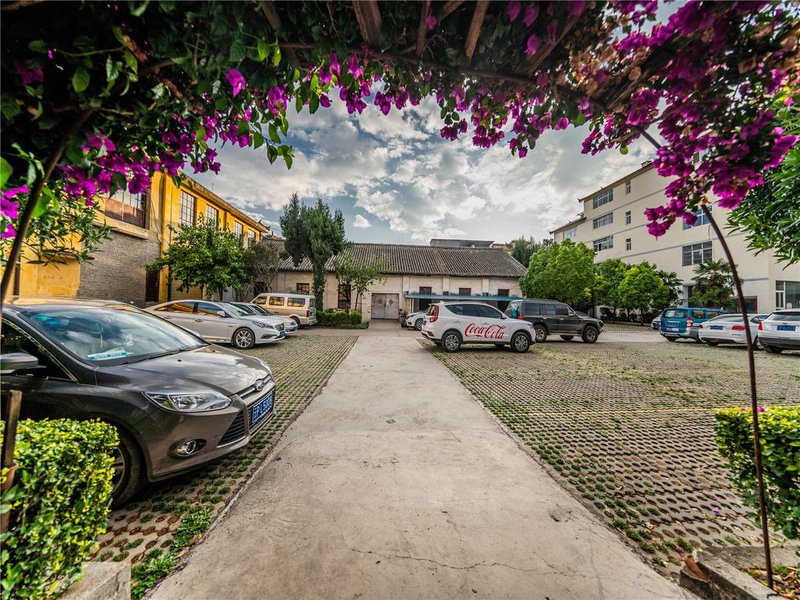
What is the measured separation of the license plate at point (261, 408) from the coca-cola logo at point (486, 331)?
767 cm

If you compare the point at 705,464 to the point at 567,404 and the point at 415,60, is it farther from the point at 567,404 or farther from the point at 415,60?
the point at 415,60

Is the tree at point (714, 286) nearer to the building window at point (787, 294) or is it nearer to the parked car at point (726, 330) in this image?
the building window at point (787, 294)

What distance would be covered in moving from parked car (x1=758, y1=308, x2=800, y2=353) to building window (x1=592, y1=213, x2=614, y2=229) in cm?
2732

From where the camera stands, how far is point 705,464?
11.4 feet

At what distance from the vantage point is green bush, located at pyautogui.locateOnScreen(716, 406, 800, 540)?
1.78 m

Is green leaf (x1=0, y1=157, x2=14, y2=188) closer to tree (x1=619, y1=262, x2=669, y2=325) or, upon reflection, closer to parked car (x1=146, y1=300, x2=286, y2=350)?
parked car (x1=146, y1=300, x2=286, y2=350)

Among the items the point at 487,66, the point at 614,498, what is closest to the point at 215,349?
the point at 487,66

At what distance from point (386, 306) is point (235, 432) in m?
22.3

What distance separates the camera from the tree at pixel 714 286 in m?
21.0

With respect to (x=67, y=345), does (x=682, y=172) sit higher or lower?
higher

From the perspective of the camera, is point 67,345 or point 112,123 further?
point 67,345

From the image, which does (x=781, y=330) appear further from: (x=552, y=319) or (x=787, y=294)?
(x=787, y=294)

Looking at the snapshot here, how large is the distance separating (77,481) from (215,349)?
259cm

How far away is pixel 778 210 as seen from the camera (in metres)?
3.69
